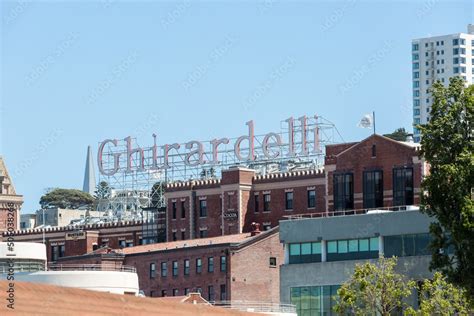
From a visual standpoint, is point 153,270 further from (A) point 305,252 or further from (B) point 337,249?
(B) point 337,249

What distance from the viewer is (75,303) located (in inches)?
3108

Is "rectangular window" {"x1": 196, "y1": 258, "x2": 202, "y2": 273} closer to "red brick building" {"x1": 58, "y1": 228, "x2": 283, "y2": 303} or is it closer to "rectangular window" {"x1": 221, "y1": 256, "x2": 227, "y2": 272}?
"red brick building" {"x1": 58, "y1": 228, "x2": 283, "y2": 303}

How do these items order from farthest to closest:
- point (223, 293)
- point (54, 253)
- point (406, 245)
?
point (54, 253) < point (223, 293) < point (406, 245)

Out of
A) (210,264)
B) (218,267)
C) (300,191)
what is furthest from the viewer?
(300,191)

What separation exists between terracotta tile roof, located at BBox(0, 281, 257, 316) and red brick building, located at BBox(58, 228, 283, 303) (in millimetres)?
48871

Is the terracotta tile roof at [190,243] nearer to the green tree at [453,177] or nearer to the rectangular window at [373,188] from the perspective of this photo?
the rectangular window at [373,188]

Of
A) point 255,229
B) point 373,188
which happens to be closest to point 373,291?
point 373,188

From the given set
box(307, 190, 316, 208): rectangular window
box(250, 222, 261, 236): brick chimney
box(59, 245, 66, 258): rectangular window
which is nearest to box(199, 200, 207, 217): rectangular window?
box(250, 222, 261, 236): brick chimney

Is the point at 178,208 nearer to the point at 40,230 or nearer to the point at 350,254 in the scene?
the point at 40,230

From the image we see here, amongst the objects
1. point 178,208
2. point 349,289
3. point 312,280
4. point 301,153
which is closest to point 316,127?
point 301,153

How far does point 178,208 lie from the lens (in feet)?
540

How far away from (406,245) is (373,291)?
12.6 meters

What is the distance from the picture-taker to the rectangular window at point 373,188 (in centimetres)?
14338

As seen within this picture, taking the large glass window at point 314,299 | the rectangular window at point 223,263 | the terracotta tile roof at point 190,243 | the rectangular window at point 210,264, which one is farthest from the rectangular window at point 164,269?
the large glass window at point 314,299
